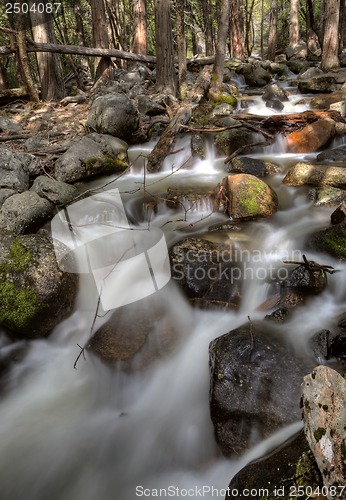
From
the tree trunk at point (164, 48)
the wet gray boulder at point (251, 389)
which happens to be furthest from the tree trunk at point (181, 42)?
the wet gray boulder at point (251, 389)

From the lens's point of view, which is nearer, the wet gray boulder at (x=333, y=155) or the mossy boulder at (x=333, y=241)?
the mossy boulder at (x=333, y=241)

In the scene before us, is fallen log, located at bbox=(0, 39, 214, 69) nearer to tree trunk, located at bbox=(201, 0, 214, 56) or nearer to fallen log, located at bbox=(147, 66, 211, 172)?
tree trunk, located at bbox=(201, 0, 214, 56)

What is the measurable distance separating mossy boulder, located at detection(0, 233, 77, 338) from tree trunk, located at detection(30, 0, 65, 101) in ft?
28.9

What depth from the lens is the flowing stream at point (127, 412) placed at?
8.63ft

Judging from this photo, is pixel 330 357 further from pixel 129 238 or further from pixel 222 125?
pixel 222 125

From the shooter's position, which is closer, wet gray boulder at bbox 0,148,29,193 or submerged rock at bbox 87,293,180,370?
submerged rock at bbox 87,293,180,370

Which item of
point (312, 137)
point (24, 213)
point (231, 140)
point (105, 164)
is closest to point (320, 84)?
point (312, 137)

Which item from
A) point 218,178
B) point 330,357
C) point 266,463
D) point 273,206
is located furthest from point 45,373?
point 218,178

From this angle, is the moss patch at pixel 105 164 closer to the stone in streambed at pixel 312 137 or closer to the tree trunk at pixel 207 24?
the stone in streambed at pixel 312 137

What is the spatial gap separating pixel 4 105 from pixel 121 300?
9084mm

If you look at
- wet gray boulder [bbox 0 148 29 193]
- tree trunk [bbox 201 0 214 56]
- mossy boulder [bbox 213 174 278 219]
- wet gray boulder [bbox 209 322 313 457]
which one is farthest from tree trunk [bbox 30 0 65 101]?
wet gray boulder [bbox 209 322 313 457]

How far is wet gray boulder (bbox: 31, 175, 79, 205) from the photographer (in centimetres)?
540

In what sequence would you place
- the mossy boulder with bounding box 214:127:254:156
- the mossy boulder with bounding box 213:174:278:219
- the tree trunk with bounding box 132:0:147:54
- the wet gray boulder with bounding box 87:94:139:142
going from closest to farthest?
the mossy boulder with bounding box 213:174:278:219, the mossy boulder with bounding box 214:127:254:156, the wet gray boulder with bounding box 87:94:139:142, the tree trunk with bounding box 132:0:147:54

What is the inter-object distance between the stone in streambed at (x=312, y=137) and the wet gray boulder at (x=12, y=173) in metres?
5.52
